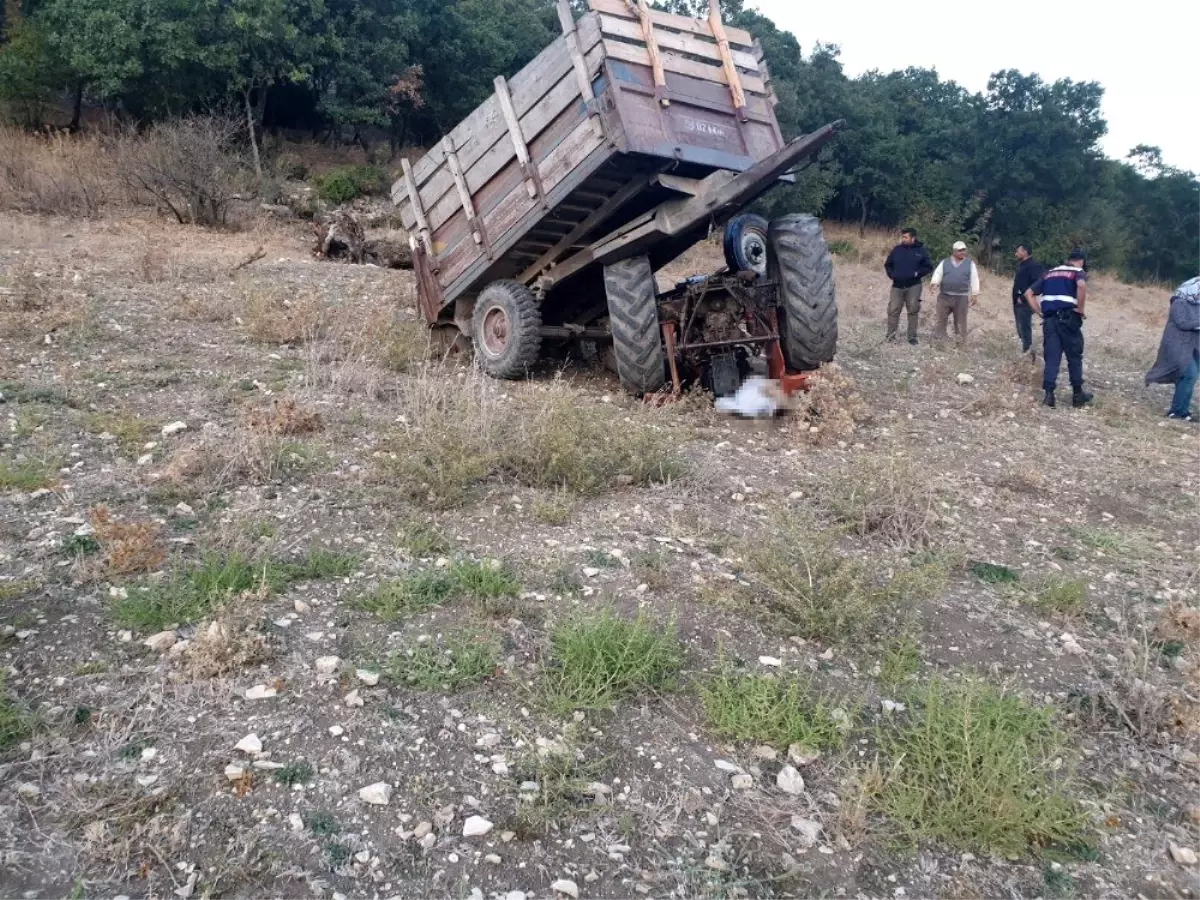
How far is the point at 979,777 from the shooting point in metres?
2.69

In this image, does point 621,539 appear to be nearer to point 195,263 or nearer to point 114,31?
point 195,263

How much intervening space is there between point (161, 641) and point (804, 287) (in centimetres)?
509

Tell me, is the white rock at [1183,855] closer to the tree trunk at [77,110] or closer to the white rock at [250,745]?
the white rock at [250,745]

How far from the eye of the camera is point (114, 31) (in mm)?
17281

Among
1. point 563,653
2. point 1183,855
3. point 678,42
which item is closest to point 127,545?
point 563,653

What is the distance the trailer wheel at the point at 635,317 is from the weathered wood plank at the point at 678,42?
157 centimetres

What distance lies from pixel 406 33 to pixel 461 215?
15620mm

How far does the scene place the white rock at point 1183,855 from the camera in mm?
2553

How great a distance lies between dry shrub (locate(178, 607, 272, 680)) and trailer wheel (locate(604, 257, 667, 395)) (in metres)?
4.12

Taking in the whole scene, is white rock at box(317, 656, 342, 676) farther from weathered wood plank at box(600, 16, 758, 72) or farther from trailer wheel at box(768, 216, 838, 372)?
weathered wood plank at box(600, 16, 758, 72)

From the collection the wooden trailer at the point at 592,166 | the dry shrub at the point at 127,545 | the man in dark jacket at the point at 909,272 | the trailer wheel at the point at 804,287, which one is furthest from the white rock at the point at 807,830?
the man in dark jacket at the point at 909,272

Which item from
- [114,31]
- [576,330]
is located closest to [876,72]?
[114,31]

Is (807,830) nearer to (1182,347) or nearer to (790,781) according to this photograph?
(790,781)

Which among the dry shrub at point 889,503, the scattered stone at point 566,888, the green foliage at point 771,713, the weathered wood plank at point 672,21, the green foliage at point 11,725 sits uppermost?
the weathered wood plank at point 672,21
